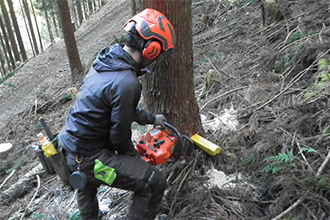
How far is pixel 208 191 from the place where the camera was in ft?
9.88

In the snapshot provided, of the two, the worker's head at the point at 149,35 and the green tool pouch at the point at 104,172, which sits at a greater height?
the worker's head at the point at 149,35

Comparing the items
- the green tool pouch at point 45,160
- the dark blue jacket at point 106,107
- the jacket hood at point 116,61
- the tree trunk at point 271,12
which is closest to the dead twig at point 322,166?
the dark blue jacket at point 106,107

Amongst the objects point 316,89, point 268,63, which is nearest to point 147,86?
point 316,89

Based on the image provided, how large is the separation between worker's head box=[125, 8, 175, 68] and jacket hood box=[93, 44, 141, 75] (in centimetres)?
10

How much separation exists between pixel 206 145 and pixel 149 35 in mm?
1470

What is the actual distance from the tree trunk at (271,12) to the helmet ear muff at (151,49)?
465 cm

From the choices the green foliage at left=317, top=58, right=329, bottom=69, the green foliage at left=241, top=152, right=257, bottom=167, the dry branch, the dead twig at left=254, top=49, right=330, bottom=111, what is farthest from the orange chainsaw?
the dry branch

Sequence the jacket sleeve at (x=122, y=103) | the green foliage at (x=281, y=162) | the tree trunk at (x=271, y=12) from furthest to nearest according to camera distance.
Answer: the tree trunk at (x=271, y=12)
the green foliage at (x=281, y=162)
the jacket sleeve at (x=122, y=103)

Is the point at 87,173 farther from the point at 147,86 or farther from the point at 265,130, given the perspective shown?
the point at 265,130

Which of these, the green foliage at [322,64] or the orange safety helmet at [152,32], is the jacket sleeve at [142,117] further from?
the green foliage at [322,64]

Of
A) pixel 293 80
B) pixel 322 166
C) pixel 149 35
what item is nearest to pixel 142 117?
pixel 149 35

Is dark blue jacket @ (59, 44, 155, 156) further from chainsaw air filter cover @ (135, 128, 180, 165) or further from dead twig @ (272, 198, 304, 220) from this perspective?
dead twig @ (272, 198, 304, 220)

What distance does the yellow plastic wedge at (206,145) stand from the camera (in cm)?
322

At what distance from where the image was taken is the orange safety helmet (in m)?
2.43
